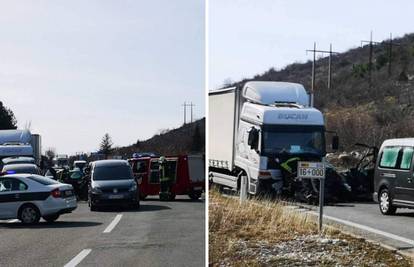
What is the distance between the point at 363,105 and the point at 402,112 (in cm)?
147

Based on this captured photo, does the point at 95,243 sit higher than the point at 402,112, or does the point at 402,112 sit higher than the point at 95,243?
the point at 402,112

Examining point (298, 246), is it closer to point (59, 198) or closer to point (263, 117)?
point (263, 117)

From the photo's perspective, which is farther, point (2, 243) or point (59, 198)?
point (59, 198)

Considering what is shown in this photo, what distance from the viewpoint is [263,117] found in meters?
14.1

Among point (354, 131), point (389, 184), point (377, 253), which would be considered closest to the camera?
point (377, 253)

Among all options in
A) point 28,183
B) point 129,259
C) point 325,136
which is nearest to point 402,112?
point 325,136

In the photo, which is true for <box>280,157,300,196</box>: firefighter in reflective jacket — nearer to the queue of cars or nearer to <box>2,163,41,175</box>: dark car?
the queue of cars

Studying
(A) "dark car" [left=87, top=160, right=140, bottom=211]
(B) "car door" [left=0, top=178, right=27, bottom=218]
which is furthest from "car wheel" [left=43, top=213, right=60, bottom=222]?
(A) "dark car" [left=87, top=160, right=140, bottom=211]

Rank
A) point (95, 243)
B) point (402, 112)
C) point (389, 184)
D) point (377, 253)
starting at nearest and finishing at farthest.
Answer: point (377, 253) → point (95, 243) → point (389, 184) → point (402, 112)

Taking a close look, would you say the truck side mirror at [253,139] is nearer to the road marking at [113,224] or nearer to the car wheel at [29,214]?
the road marking at [113,224]

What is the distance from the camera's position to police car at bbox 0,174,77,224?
47.2ft

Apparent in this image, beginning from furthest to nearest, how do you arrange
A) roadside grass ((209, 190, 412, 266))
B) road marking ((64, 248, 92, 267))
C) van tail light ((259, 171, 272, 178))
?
1. van tail light ((259, 171, 272, 178))
2. road marking ((64, 248, 92, 267))
3. roadside grass ((209, 190, 412, 266))

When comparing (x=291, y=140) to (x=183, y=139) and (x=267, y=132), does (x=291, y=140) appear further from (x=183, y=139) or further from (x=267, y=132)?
(x=183, y=139)

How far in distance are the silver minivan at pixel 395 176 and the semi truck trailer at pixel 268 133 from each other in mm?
1214
